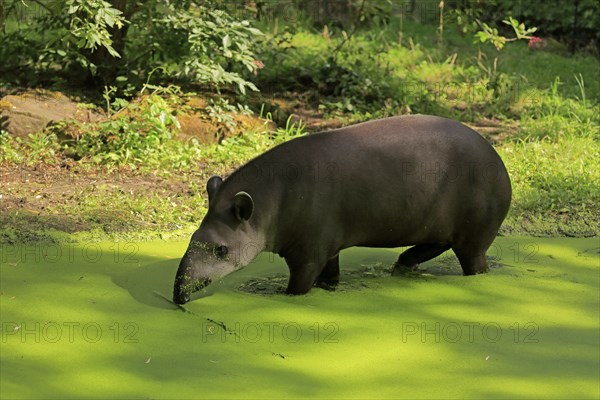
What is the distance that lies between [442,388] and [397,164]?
1798 mm

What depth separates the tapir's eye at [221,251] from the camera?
6061 mm

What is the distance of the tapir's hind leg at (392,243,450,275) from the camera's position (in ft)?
22.4

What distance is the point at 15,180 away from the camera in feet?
28.3

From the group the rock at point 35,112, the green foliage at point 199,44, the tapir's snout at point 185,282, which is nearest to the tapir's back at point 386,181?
the tapir's snout at point 185,282

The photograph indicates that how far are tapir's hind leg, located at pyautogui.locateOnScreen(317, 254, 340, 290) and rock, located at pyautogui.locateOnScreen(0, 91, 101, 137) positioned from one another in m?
3.99

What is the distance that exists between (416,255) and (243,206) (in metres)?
1.38

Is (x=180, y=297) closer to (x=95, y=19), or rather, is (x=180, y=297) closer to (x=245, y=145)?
(x=245, y=145)

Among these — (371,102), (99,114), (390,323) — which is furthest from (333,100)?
(390,323)

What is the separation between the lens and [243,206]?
5984mm

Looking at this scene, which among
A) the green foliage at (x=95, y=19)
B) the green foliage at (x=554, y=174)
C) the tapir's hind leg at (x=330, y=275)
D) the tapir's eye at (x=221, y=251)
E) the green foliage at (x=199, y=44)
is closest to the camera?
the tapir's eye at (x=221, y=251)

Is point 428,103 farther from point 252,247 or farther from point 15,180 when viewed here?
point 252,247

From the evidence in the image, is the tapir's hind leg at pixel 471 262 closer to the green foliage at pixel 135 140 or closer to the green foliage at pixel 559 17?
the green foliage at pixel 135 140

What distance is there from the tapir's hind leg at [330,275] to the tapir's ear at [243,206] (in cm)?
73

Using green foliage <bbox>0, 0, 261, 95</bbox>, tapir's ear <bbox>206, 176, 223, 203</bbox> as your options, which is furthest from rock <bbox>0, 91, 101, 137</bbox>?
tapir's ear <bbox>206, 176, 223, 203</bbox>
